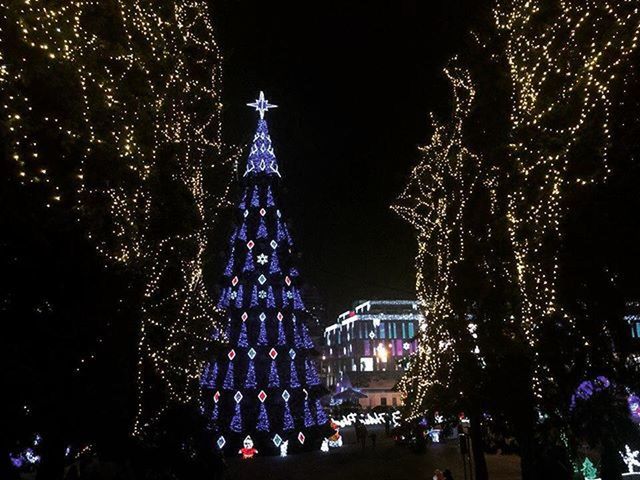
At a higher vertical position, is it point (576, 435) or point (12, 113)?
point (12, 113)

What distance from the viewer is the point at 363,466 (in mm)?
19531

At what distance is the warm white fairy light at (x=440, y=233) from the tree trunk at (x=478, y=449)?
43.7 inches

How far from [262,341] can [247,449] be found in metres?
4.15

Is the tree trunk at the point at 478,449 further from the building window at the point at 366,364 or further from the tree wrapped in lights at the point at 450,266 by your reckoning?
the building window at the point at 366,364

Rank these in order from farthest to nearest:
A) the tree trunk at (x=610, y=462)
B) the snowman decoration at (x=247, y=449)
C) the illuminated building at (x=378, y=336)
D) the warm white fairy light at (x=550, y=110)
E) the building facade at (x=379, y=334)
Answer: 1. the building facade at (x=379, y=334)
2. the illuminated building at (x=378, y=336)
3. the snowman decoration at (x=247, y=449)
4. the tree trunk at (x=610, y=462)
5. the warm white fairy light at (x=550, y=110)

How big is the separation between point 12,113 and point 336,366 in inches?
3976

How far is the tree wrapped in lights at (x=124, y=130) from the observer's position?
18.7ft

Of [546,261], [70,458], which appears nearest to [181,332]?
[70,458]

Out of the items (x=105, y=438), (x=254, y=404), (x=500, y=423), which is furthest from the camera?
(x=254, y=404)

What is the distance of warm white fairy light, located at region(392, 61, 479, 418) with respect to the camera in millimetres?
13094

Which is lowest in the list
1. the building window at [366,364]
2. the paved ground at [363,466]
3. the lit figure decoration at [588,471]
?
the paved ground at [363,466]

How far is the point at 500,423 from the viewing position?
11.6 meters

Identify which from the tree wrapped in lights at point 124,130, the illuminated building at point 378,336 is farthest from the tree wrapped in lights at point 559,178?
the illuminated building at point 378,336

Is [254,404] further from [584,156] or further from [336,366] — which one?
[336,366]
